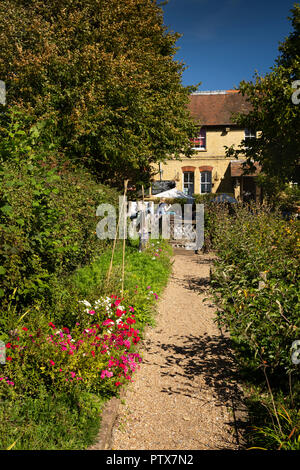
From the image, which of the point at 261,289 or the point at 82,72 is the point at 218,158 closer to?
the point at 82,72

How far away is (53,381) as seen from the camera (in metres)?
3.63

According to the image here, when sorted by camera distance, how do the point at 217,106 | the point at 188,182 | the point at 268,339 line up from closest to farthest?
the point at 268,339 → the point at 217,106 → the point at 188,182

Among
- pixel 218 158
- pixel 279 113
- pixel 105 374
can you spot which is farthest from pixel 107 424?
pixel 218 158

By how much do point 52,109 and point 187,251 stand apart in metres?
6.67

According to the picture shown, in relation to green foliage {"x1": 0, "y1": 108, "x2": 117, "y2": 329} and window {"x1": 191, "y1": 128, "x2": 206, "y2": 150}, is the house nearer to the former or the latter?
window {"x1": 191, "y1": 128, "x2": 206, "y2": 150}

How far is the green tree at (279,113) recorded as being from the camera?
1276cm

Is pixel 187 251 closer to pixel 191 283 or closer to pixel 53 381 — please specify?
pixel 191 283

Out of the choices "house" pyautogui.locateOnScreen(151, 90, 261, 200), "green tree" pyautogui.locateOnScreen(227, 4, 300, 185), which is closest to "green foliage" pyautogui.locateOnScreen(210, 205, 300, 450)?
"green tree" pyautogui.locateOnScreen(227, 4, 300, 185)

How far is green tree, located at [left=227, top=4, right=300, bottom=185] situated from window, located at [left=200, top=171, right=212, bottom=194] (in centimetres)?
1093

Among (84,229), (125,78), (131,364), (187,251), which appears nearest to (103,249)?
(84,229)

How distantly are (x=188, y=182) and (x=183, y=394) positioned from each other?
974 inches

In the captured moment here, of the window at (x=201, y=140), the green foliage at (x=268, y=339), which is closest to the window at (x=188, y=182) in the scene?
the window at (x=201, y=140)

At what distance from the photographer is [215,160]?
27234 millimetres

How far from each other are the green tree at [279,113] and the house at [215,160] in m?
10.4
